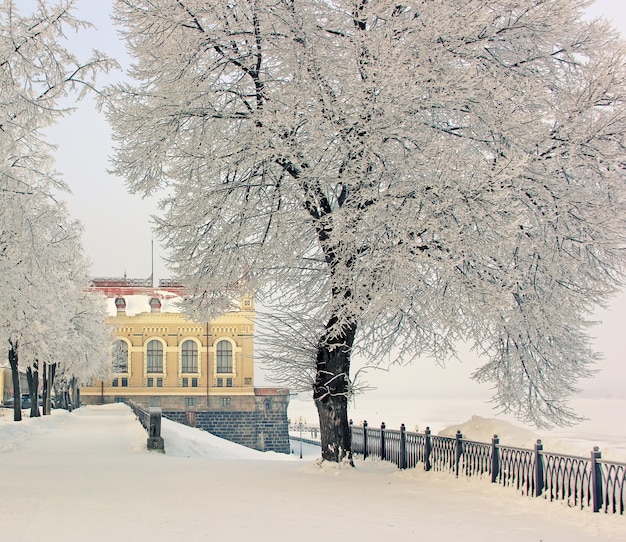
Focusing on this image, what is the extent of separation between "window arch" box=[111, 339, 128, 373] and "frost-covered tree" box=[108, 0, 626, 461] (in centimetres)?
6755

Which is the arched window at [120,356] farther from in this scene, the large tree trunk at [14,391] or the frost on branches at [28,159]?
the frost on branches at [28,159]

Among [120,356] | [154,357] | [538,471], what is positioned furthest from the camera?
[154,357]

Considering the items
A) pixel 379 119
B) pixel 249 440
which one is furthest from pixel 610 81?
pixel 249 440

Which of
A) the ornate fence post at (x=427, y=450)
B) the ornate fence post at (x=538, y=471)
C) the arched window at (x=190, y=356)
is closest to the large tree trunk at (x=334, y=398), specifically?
the ornate fence post at (x=427, y=450)

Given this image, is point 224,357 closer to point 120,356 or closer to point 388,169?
point 120,356

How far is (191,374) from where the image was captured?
83688mm

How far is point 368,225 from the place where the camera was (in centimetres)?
1277

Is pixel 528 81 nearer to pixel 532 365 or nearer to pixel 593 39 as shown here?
pixel 593 39

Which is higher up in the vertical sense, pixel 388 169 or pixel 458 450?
pixel 388 169

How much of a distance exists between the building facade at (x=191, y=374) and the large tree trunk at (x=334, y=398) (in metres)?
63.9

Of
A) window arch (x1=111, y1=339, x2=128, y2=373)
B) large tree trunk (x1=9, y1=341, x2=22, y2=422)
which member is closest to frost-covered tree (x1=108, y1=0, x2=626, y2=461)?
large tree trunk (x1=9, y1=341, x2=22, y2=422)

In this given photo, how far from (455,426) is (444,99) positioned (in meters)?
6.99

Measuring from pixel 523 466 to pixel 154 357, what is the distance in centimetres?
7647

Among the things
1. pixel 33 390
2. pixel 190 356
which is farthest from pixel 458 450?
pixel 190 356
